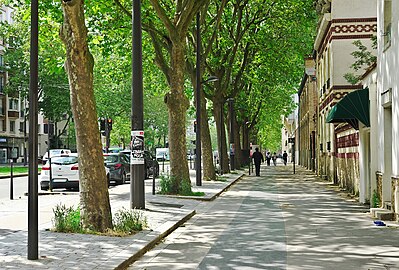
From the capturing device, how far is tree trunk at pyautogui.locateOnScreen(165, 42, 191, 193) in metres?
21.3

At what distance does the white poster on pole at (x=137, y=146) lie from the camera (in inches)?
605

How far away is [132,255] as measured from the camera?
935 centimetres

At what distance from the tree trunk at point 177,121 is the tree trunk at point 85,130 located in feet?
32.1

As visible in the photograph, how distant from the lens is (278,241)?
37.4ft

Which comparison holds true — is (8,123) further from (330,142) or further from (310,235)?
(310,235)

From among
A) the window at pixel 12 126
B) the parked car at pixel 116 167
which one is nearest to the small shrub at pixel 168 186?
the parked car at pixel 116 167

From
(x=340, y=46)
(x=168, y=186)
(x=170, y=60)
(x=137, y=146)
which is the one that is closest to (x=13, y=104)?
(x=340, y=46)

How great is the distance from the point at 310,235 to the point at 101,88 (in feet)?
151

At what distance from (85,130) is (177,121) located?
10105 millimetres

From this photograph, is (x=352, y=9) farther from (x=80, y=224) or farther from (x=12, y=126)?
(x=12, y=126)

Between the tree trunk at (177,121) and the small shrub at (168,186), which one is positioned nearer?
the small shrub at (168,186)

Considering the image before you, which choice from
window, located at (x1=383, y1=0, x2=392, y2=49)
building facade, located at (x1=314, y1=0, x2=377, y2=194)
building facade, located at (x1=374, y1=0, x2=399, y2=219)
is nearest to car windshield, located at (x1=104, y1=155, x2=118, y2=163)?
building facade, located at (x1=314, y1=0, x2=377, y2=194)

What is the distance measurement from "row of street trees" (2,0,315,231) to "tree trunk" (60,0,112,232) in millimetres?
18

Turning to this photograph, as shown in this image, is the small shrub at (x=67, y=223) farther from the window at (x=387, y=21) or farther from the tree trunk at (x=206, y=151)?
the tree trunk at (x=206, y=151)
